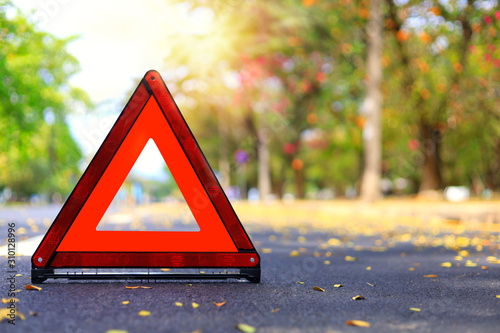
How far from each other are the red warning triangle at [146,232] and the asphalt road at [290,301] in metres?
0.22

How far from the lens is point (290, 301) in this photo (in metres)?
4.24

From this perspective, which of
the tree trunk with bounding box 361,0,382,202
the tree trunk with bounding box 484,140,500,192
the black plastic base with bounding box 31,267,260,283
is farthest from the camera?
the tree trunk with bounding box 484,140,500,192

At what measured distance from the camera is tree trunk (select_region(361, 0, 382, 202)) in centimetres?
1991

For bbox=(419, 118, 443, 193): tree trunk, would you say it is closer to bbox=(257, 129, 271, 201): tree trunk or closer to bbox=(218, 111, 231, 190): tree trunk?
bbox=(257, 129, 271, 201): tree trunk

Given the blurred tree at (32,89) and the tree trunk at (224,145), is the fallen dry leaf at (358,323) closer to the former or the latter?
the blurred tree at (32,89)

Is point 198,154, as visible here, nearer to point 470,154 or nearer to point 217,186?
point 217,186

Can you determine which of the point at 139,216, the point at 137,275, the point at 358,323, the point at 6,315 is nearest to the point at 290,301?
the point at 358,323

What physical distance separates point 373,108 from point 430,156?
5754 mm

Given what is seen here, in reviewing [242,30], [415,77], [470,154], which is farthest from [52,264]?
[470,154]

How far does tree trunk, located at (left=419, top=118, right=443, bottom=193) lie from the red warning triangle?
68.1ft

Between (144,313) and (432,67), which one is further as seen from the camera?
(432,67)

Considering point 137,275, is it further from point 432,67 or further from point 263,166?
point 263,166

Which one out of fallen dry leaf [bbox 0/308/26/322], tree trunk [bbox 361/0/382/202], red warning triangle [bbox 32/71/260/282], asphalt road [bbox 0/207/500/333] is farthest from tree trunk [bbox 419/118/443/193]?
fallen dry leaf [bbox 0/308/26/322]

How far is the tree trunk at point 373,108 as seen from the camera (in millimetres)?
19906
